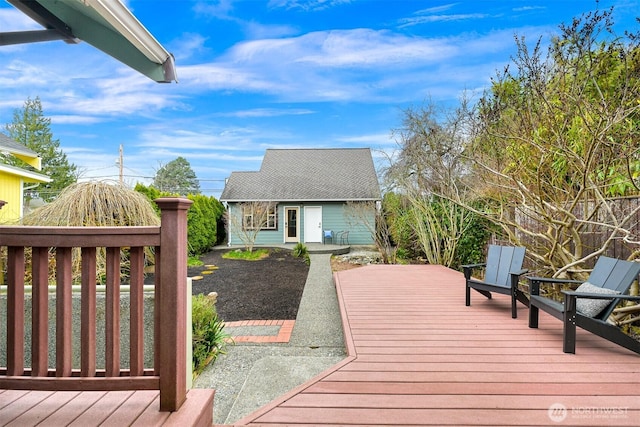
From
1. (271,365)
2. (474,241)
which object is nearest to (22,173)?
(271,365)

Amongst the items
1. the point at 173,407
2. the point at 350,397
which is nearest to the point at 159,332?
the point at 173,407

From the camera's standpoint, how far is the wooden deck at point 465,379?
1989mm

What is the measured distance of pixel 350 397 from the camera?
220 centimetres

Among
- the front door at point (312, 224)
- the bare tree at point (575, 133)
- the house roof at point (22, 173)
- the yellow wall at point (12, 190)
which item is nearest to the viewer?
the bare tree at point (575, 133)

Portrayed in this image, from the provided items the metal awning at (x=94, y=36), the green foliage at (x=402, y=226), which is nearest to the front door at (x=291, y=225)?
the green foliage at (x=402, y=226)

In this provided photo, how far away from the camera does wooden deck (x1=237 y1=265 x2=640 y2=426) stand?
1.99 m

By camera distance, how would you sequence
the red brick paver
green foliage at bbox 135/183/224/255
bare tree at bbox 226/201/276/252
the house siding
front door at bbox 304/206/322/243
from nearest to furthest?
the red brick paver
green foliage at bbox 135/183/224/255
bare tree at bbox 226/201/276/252
the house siding
front door at bbox 304/206/322/243

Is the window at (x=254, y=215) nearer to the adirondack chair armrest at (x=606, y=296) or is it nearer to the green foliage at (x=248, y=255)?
the green foliage at (x=248, y=255)

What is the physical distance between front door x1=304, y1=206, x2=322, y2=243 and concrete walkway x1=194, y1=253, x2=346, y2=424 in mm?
10755

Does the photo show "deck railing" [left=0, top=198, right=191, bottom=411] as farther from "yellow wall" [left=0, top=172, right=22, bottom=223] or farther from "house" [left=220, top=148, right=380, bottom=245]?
"house" [left=220, top=148, right=380, bottom=245]

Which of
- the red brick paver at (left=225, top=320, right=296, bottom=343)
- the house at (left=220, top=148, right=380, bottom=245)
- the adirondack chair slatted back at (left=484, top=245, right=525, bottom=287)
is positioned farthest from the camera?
the house at (left=220, top=148, right=380, bottom=245)

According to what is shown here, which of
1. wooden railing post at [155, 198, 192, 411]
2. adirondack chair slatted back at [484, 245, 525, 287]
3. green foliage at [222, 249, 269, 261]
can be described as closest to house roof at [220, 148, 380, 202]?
green foliage at [222, 249, 269, 261]

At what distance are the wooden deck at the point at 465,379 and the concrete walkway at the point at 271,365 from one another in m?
0.28

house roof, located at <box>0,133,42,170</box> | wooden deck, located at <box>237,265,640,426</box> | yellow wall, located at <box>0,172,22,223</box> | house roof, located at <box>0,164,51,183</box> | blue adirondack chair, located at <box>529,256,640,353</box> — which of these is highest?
house roof, located at <box>0,133,42,170</box>
